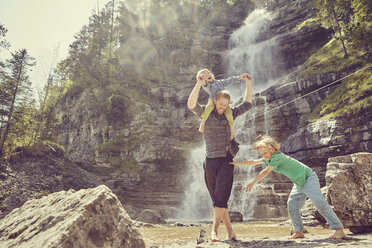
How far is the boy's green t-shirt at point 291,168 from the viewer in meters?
3.68

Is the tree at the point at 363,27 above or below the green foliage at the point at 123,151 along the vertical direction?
above

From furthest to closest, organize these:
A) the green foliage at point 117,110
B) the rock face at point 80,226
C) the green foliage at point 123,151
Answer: the green foliage at point 117,110 → the green foliage at point 123,151 → the rock face at point 80,226

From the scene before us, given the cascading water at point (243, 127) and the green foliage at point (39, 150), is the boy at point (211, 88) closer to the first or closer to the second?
the cascading water at point (243, 127)

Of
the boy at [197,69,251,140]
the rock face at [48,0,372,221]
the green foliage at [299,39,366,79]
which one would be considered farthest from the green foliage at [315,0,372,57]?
the boy at [197,69,251,140]

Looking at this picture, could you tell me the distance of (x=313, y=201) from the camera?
11.4 ft

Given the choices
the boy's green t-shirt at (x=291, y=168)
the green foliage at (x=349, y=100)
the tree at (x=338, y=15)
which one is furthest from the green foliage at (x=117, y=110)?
the boy's green t-shirt at (x=291, y=168)

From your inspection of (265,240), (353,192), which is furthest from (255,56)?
(265,240)

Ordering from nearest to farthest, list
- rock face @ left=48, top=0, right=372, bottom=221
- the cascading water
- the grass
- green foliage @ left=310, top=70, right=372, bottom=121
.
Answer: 1. green foliage @ left=310, top=70, right=372, bottom=121
2. the grass
3. rock face @ left=48, top=0, right=372, bottom=221
4. the cascading water

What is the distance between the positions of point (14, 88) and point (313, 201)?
70.3ft

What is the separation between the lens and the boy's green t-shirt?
3.68 meters

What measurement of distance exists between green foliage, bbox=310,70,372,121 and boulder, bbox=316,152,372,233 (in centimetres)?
1406

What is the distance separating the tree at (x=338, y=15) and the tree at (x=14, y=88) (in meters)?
25.6

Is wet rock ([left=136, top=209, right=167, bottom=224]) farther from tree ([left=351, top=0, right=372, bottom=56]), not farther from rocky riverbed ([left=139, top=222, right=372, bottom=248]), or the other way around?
tree ([left=351, top=0, right=372, bottom=56])

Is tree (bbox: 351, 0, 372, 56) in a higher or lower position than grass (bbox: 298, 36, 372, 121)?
higher
